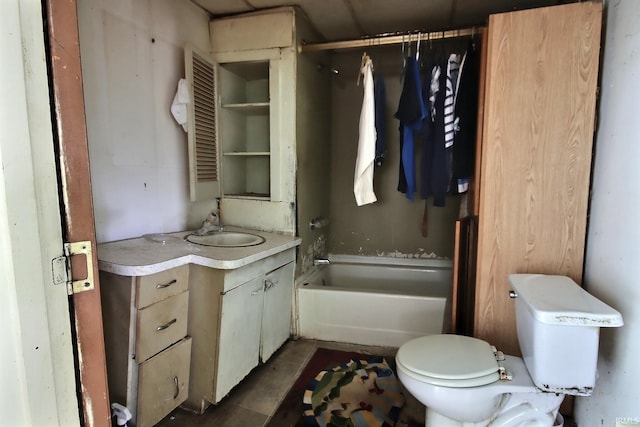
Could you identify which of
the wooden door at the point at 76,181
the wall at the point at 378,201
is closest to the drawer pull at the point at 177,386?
the wooden door at the point at 76,181

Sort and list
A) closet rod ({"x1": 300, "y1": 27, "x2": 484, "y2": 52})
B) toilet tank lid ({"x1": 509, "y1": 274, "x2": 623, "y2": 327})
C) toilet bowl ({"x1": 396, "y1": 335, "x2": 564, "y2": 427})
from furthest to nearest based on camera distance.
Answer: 1. closet rod ({"x1": 300, "y1": 27, "x2": 484, "y2": 52})
2. toilet bowl ({"x1": 396, "y1": 335, "x2": 564, "y2": 427})
3. toilet tank lid ({"x1": 509, "y1": 274, "x2": 623, "y2": 327})

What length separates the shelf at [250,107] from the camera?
2.36 meters

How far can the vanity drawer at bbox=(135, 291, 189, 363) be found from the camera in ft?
4.63

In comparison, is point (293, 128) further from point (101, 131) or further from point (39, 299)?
point (39, 299)

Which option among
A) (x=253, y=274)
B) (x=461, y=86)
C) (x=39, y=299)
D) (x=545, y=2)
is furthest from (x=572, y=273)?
(x=39, y=299)

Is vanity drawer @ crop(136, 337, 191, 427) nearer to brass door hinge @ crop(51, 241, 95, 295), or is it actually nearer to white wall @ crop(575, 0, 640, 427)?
brass door hinge @ crop(51, 241, 95, 295)

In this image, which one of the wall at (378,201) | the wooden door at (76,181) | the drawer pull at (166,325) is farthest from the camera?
the wall at (378,201)

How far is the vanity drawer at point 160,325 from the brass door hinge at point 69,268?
75 cm

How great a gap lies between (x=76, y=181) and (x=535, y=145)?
174 centimetres

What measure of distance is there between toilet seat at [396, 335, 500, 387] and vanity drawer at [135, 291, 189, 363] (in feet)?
3.33

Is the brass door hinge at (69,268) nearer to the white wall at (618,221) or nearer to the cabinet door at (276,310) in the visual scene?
the cabinet door at (276,310)

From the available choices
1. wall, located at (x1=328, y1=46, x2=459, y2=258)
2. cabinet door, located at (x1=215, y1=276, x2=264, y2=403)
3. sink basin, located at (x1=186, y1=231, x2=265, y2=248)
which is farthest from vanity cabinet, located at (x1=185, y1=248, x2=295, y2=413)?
wall, located at (x1=328, y1=46, x2=459, y2=258)

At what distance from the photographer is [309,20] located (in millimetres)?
2430

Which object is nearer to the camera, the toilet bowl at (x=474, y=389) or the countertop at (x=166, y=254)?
the toilet bowl at (x=474, y=389)
